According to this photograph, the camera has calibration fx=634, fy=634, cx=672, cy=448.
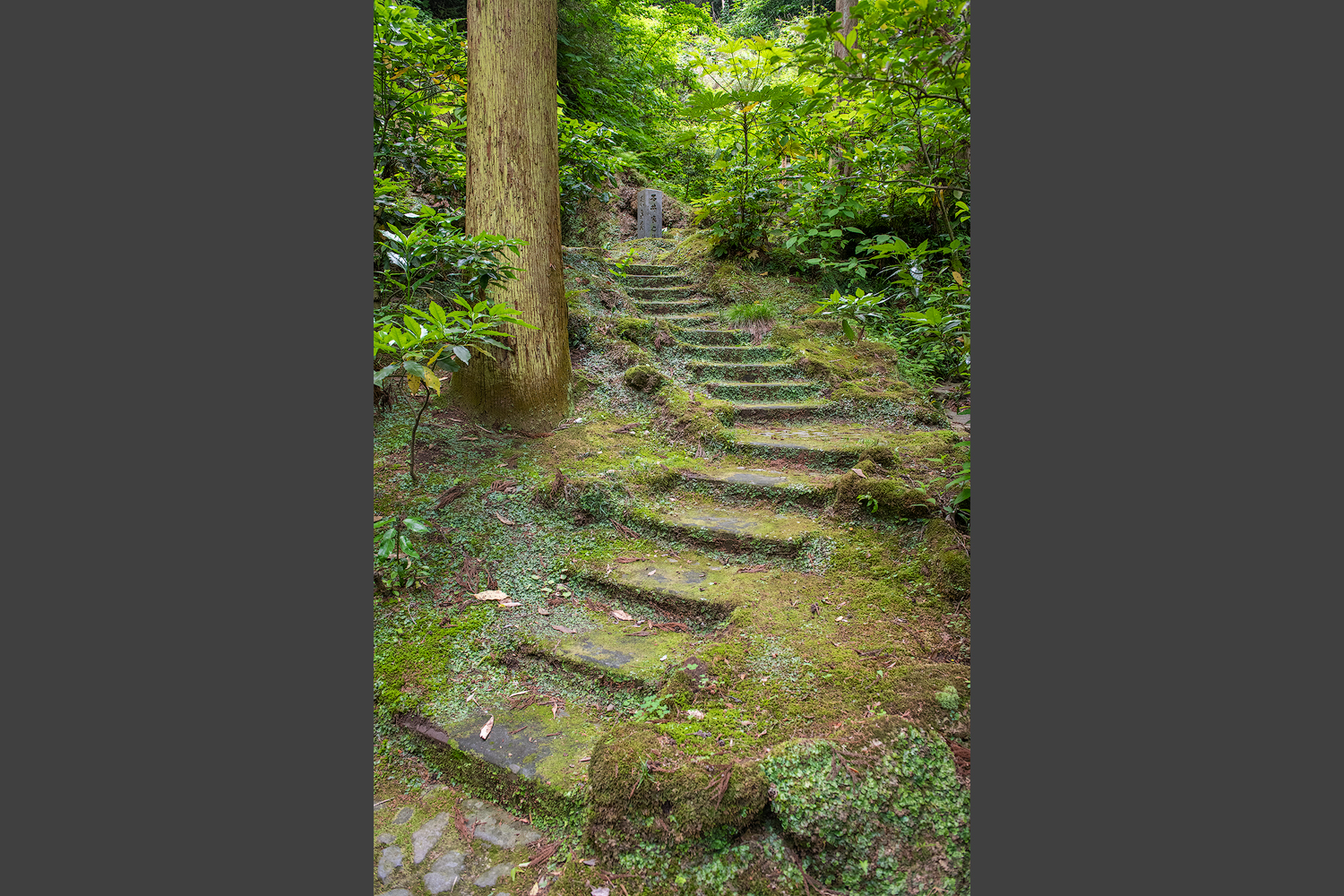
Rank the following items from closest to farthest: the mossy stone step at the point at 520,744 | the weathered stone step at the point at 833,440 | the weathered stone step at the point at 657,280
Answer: the mossy stone step at the point at 520,744, the weathered stone step at the point at 833,440, the weathered stone step at the point at 657,280

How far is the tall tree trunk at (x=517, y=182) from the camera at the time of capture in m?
4.56

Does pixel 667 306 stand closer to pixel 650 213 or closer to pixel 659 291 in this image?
pixel 659 291

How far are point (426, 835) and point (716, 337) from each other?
516cm

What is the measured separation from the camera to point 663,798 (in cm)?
196

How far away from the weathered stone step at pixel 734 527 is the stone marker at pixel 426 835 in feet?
6.21

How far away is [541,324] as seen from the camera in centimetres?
478

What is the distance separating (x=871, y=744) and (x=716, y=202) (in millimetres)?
6979

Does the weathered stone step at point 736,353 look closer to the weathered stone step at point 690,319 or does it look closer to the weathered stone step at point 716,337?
the weathered stone step at point 716,337

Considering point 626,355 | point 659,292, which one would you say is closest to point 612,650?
point 626,355

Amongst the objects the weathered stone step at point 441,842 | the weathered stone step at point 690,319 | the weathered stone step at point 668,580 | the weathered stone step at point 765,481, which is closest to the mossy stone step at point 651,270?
the weathered stone step at point 690,319

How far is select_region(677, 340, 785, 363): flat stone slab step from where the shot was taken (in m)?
6.14

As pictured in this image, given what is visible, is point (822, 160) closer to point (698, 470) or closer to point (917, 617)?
point (698, 470)

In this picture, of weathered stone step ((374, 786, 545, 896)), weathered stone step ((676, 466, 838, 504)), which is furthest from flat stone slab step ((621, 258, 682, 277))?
weathered stone step ((374, 786, 545, 896))

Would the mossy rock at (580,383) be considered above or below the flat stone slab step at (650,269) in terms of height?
below
